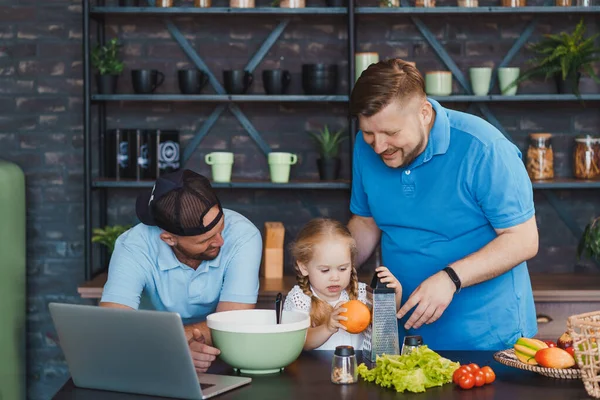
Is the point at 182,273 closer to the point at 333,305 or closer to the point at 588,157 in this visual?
the point at 333,305

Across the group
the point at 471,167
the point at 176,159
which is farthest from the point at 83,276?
the point at 471,167

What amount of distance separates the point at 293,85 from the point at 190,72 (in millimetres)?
569

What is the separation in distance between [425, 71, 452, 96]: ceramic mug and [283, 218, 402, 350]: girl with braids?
138 centimetres

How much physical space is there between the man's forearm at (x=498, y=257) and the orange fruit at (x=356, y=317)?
12.4 inches

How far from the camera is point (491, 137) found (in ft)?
8.30

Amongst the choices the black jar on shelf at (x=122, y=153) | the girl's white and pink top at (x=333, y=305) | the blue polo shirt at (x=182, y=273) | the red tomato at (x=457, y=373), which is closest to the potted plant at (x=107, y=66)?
the black jar on shelf at (x=122, y=153)

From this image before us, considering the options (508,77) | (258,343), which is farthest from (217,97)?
(258,343)

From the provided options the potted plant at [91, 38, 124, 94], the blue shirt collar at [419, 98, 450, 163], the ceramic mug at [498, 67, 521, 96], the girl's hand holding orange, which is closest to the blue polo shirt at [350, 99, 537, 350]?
the blue shirt collar at [419, 98, 450, 163]

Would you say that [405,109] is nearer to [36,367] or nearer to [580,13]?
[580,13]

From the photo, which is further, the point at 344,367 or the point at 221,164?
the point at 221,164

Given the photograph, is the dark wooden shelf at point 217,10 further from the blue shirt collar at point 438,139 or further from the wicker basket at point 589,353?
the wicker basket at point 589,353

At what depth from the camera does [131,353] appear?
186cm

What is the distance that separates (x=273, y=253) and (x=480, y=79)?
1276 mm

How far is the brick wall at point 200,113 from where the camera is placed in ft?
14.2
